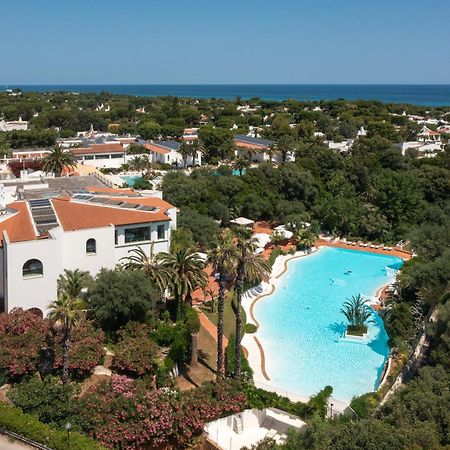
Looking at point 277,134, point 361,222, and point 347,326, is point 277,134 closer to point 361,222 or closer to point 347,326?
point 361,222

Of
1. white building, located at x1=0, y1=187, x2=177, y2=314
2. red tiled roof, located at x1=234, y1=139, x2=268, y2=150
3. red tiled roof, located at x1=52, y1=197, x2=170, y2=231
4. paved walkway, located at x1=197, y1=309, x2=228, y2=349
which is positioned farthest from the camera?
red tiled roof, located at x1=234, y1=139, x2=268, y2=150

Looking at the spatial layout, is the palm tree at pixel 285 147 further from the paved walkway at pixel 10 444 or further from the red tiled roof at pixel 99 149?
the paved walkway at pixel 10 444

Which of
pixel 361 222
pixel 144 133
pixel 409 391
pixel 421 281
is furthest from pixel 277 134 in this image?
pixel 409 391

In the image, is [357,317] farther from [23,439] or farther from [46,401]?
[23,439]

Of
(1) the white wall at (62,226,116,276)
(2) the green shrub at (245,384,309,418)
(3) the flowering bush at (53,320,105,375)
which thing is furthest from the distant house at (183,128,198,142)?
(2) the green shrub at (245,384,309,418)

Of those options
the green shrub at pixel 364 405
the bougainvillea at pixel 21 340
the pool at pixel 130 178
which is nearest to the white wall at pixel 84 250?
the bougainvillea at pixel 21 340

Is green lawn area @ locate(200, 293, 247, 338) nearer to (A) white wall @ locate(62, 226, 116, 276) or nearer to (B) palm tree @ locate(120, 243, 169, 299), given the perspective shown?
(B) palm tree @ locate(120, 243, 169, 299)
